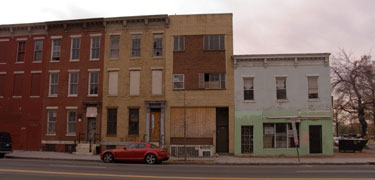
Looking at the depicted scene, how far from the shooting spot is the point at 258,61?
25000mm

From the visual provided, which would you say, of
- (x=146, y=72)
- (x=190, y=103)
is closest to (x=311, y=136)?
(x=190, y=103)

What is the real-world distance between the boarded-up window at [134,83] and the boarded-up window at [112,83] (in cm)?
136

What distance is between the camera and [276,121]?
24312 mm

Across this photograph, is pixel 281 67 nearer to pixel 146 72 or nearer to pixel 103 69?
pixel 146 72

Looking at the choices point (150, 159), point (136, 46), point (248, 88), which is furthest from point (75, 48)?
point (248, 88)

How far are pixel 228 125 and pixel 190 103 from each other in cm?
359

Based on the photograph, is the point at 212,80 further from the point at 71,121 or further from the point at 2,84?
the point at 2,84

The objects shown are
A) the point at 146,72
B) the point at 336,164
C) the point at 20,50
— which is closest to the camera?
the point at 336,164

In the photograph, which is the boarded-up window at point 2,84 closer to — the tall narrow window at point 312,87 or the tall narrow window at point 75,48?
the tall narrow window at point 75,48

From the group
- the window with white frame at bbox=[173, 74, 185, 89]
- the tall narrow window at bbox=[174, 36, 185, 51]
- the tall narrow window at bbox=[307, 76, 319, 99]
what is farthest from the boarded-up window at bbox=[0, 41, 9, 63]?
the tall narrow window at bbox=[307, 76, 319, 99]

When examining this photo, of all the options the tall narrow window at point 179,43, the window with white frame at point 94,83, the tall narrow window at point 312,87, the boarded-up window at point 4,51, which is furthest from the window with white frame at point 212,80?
the boarded-up window at point 4,51

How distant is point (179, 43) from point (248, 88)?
6908 mm

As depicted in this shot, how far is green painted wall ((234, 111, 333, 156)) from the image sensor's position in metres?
23.8

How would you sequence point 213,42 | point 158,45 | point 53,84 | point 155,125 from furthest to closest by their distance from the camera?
point 53,84 → point 158,45 → point 213,42 → point 155,125
